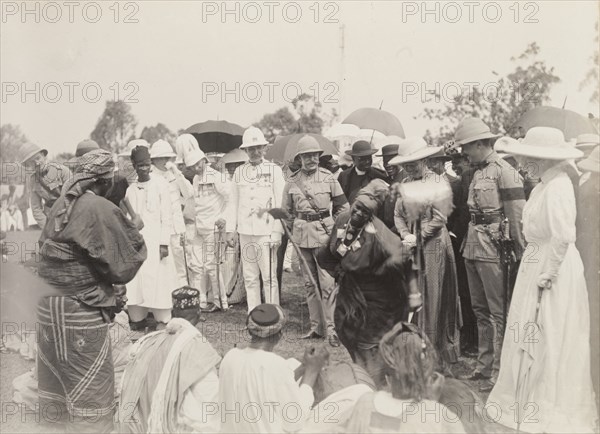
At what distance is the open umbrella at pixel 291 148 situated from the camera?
9.18 metres

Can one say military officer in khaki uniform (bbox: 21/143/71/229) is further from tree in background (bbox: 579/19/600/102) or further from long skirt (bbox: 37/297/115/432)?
tree in background (bbox: 579/19/600/102)

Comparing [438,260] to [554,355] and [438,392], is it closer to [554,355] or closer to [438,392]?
[554,355]

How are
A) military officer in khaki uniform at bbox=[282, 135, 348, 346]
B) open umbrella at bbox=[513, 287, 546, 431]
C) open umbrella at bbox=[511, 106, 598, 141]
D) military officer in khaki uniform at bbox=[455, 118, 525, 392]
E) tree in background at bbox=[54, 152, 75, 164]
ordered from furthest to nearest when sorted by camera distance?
tree in background at bbox=[54, 152, 75, 164] < military officer in khaki uniform at bbox=[282, 135, 348, 346] < open umbrella at bbox=[511, 106, 598, 141] < military officer in khaki uniform at bbox=[455, 118, 525, 392] < open umbrella at bbox=[513, 287, 546, 431]

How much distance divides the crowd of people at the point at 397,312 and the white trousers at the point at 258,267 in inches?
44.1

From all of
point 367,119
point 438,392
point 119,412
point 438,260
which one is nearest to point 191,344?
point 119,412

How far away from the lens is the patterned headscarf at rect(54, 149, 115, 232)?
4656 mm

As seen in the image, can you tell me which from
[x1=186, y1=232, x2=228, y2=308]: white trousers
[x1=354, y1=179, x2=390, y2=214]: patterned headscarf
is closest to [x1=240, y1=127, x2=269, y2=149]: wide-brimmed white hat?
[x1=186, y1=232, x2=228, y2=308]: white trousers

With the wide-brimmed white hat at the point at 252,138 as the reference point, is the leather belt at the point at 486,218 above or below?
below

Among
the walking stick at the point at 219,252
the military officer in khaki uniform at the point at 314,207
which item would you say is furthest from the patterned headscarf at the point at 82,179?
the walking stick at the point at 219,252

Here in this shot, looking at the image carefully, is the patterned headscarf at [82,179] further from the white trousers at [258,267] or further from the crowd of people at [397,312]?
the white trousers at [258,267]

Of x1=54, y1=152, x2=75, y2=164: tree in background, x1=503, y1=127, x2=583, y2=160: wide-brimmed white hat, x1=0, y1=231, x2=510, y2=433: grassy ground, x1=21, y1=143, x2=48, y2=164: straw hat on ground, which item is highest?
x1=503, y1=127, x2=583, y2=160: wide-brimmed white hat

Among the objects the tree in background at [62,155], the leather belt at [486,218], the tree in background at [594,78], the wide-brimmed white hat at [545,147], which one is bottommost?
the leather belt at [486,218]

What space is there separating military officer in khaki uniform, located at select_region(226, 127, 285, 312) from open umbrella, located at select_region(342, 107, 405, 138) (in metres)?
2.16

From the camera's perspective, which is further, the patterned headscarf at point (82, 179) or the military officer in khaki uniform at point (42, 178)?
the military officer in khaki uniform at point (42, 178)
